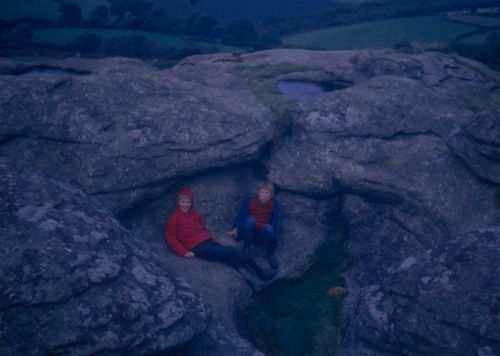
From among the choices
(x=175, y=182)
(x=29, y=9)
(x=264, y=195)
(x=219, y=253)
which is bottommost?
(x=219, y=253)

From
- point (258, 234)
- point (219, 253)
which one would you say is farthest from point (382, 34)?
point (219, 253)

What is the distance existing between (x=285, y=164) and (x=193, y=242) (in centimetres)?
288

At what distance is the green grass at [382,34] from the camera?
19.8 metres

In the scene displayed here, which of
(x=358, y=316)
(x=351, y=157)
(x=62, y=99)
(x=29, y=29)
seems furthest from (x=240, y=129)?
(x=29, y=29)

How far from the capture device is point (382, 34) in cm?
Answer: 2120

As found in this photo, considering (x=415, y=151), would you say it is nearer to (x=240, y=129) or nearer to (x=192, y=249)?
(x=240, y=129)

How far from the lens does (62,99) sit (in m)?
7.53

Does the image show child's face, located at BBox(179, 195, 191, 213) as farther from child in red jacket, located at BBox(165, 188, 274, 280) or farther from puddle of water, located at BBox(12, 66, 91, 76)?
puddle of water, located at BBox(12, 66, 91, 76)

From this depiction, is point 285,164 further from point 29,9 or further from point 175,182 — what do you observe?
point 29,9

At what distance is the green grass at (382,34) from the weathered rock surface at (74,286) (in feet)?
59.0

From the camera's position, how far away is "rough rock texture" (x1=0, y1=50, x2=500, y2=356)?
6.41m

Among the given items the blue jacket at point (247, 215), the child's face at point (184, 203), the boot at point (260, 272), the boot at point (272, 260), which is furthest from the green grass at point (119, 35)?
the boot at point (260, 272)

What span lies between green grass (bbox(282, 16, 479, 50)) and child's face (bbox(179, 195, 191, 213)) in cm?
1549

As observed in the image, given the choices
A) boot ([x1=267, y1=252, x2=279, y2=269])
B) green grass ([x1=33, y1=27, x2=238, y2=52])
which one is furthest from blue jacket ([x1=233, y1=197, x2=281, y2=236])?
green grass ([x1=33, y1=27, x2=238, y2=52])
